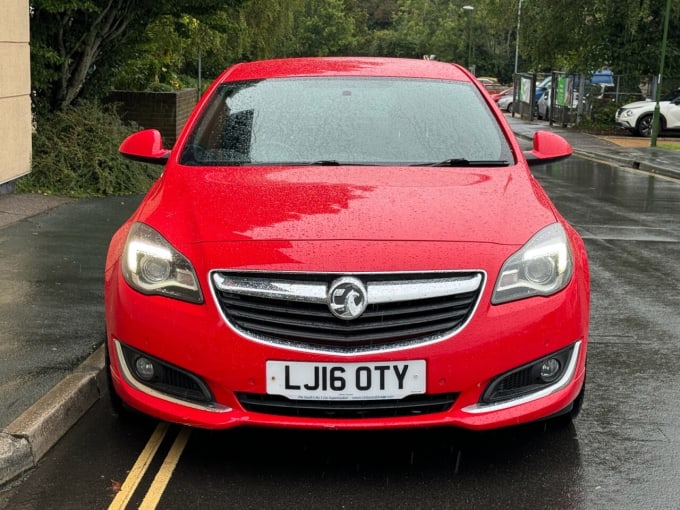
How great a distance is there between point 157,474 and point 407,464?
101 cm

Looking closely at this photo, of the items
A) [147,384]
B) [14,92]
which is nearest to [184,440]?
[147,384]

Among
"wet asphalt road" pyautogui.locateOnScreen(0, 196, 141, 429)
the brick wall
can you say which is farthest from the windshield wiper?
the brick wall

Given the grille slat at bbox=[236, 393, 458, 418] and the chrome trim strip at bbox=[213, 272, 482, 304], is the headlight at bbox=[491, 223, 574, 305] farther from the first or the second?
the grille slat at bbox=[236, 393, 458, 418]

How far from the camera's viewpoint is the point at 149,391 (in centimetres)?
388

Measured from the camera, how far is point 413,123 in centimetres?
507

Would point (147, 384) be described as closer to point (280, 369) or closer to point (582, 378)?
point (280, 369)

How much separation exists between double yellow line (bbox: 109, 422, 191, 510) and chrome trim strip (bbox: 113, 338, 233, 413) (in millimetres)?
330

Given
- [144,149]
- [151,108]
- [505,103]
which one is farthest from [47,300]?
[505,103]

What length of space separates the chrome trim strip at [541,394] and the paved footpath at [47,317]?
181cm

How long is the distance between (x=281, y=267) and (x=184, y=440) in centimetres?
109

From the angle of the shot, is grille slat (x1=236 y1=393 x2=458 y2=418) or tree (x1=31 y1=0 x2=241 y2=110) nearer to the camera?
grille slat (x1=236 y1=393 x2=458 y2=418)

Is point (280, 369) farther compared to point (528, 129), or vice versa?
point (528, 129)

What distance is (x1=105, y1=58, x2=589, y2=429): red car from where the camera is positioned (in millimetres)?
3639

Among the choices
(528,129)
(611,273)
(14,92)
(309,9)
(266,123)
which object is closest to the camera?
(266,123)
